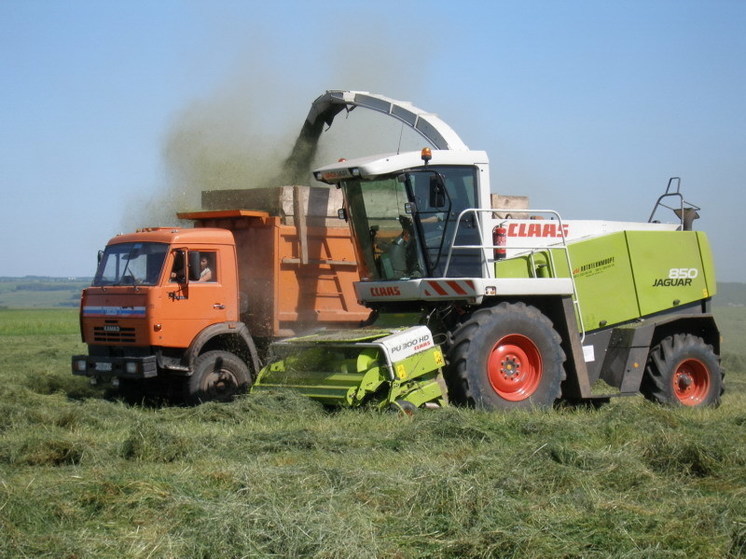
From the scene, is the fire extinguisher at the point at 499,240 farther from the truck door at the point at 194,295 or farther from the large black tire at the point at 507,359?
the truck door at the point at 194,295

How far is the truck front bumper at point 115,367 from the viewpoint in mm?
11875

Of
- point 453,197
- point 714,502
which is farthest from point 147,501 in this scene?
point 453,197

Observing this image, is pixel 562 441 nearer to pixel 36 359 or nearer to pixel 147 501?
pixel 147 501

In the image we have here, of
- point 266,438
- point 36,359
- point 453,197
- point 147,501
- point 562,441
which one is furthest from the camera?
point 36,359

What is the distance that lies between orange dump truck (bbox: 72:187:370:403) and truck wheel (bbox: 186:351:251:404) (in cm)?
1

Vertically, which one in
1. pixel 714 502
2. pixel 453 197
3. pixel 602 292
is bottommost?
pixel 714 502

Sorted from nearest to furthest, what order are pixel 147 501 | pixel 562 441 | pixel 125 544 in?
pixel 125 544 → pixel 147 501 → pixel 562 441

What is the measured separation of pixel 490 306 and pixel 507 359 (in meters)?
0.66

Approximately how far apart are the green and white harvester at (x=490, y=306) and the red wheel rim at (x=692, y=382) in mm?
19

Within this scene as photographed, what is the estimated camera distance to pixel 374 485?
621 centimetres

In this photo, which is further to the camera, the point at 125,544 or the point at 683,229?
the point at 683,229

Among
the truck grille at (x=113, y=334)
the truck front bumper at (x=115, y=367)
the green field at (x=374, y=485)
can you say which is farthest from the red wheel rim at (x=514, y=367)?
the truck grille at (x=113, y=334)

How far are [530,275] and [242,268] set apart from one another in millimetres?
3997

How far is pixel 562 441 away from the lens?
7949 millimetres
